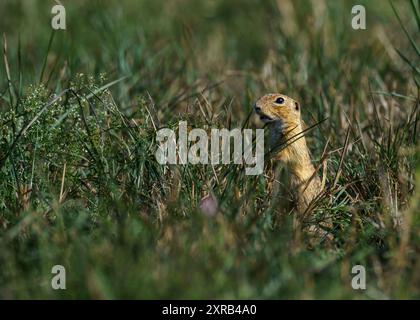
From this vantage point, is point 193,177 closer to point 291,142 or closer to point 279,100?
point 291,142

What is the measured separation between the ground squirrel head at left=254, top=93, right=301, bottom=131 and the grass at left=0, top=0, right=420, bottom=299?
0.13m

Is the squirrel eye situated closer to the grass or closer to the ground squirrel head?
the ground squirrel head

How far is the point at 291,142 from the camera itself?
451 cm

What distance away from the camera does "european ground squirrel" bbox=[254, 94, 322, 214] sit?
4480 millimetres

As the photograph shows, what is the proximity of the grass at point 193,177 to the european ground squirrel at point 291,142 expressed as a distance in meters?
0.09

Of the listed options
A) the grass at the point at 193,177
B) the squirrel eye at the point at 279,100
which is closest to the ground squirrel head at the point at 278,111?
the squirrel eye at the point at 279,100

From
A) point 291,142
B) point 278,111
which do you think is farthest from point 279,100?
point 291,142

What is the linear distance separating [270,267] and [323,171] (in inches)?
48.8

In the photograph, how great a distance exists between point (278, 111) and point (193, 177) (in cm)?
87

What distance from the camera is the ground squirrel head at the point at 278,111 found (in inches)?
192

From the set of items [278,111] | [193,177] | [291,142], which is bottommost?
[193,177]

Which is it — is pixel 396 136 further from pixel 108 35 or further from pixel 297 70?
pixel 108 35

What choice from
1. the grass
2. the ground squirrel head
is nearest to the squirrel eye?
the ground squirrel head

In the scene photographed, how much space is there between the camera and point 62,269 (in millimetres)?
3402
